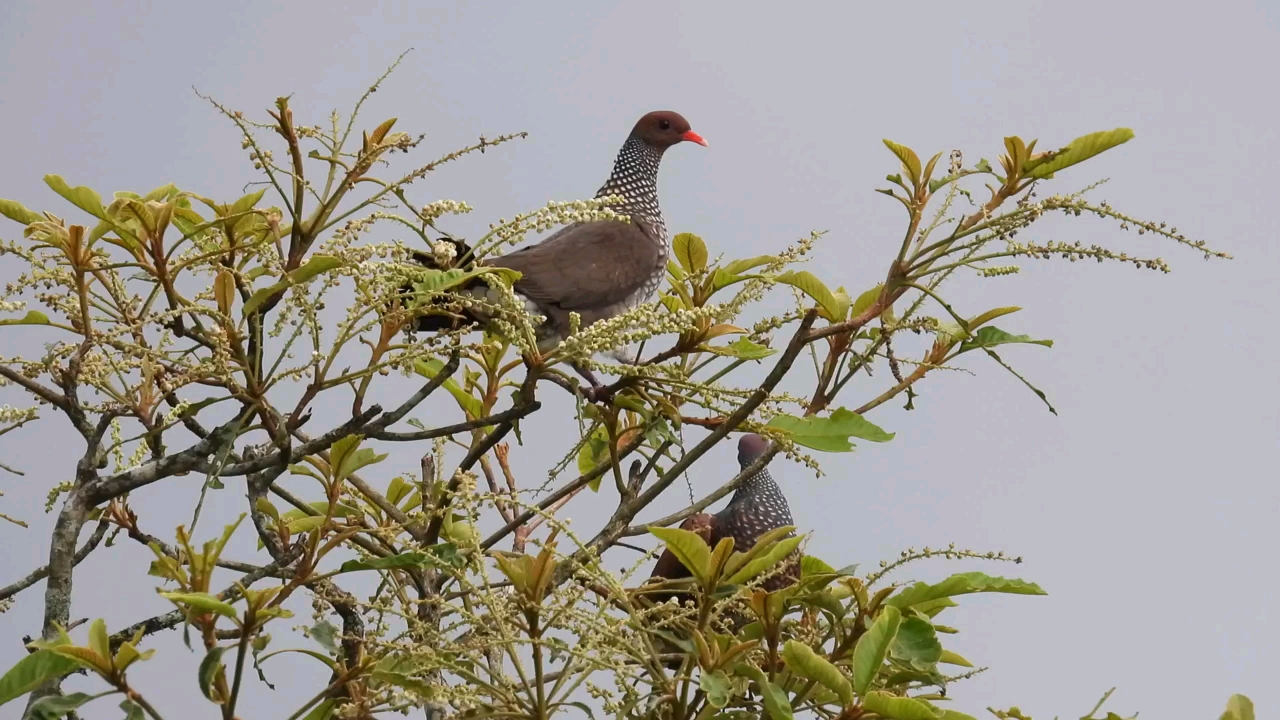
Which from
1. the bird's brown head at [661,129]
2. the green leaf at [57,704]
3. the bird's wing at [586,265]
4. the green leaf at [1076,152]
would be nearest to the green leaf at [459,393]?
the bird's wing at [586,265]

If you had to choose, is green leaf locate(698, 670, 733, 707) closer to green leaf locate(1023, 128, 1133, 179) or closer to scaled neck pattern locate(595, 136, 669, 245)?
green leaf locate(1023, 128, 1133, 179)

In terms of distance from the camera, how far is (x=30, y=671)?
98 cm

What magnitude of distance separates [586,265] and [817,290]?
0.58m

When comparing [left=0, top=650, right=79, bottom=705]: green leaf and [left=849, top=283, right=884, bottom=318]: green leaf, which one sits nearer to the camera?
[left=0, top=650, right=79, bottom=705]: green leaf

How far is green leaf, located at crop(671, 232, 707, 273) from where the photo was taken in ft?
4.35

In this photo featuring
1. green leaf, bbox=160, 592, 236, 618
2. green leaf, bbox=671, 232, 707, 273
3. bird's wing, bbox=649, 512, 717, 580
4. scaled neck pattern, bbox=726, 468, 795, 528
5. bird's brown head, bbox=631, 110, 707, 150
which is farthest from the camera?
bird's brown head, bbox=631, 110, 707, 150

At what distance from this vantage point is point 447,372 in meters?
1.08

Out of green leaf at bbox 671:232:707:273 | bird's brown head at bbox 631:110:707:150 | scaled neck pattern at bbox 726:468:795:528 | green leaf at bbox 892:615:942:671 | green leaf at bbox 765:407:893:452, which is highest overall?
bird's brown head at bbox 631:110:707:150

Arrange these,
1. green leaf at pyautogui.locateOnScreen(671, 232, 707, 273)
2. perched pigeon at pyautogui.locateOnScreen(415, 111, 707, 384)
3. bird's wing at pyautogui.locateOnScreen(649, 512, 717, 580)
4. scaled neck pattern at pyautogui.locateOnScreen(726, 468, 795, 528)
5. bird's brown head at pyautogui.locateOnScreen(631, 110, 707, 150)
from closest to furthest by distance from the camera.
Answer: green leaf at pyautogui.locateOnScreen(671, 232, 707, 273) → perched pigeon at pyautogui.locateOnScreen(415, 111, 707, 384) → bird's wing at pyautogui.locateOnScreen(649, 512, 717, 580) → scaled neck pattern at pyautogui.locateOnScreen(726, 468, 795, 528) → bird's brown head at pyautogui.locateOnScreen(631, 110, 707, 150)

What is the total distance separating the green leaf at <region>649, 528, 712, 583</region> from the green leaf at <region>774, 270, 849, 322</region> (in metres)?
0.23

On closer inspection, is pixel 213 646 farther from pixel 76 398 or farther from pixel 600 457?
pixel 600 457

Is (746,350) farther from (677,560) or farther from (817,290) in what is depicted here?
(677,560)

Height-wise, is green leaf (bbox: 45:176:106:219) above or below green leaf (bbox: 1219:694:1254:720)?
above

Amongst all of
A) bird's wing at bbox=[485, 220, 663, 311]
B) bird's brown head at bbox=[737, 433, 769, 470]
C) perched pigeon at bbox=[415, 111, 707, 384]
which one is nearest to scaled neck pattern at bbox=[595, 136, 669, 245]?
perched pigeon at bbox=[415, 111, 707, 384]
